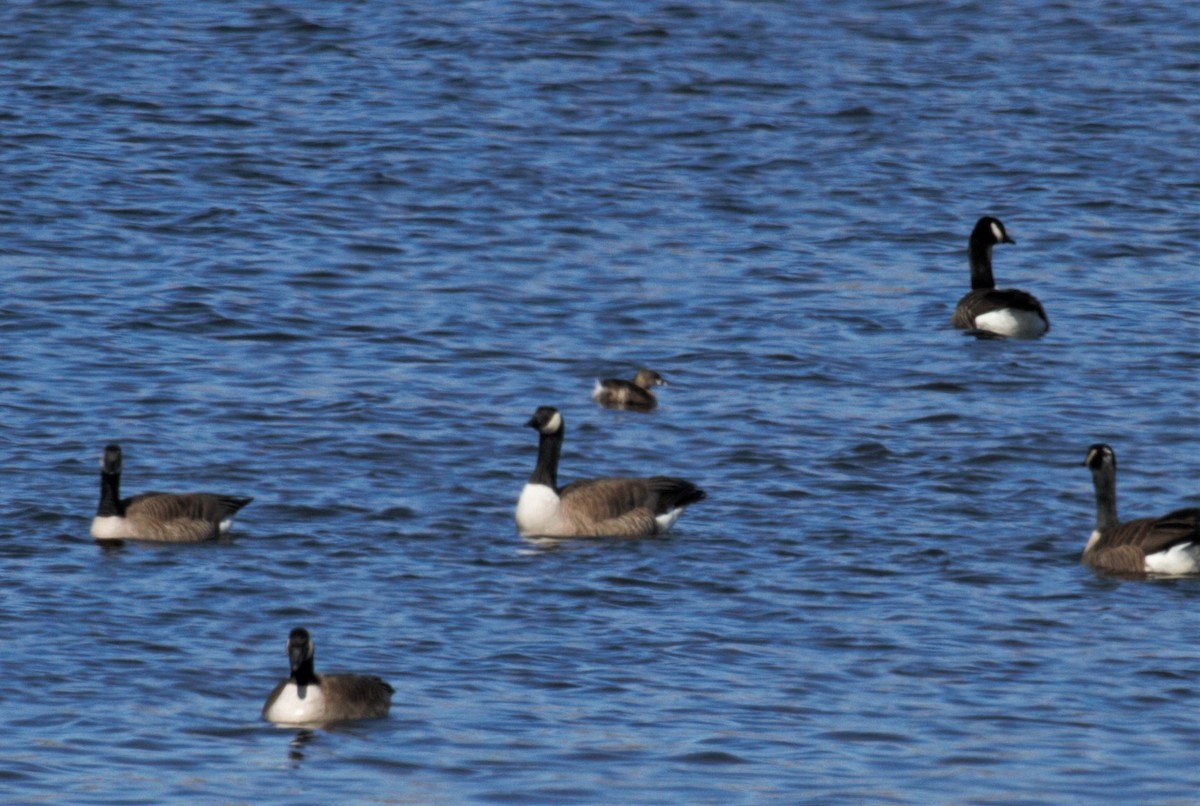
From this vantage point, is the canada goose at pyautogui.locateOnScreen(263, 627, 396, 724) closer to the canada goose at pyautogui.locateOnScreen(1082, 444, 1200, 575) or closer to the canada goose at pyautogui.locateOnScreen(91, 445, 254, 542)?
the canada goose at pyautogui.locateOnScreen(91, 445, 254, 542)

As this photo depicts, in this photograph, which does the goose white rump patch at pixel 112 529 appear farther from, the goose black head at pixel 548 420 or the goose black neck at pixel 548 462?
the goose black head at pixel 548 420

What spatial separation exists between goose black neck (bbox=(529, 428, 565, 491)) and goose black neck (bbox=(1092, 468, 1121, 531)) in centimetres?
430

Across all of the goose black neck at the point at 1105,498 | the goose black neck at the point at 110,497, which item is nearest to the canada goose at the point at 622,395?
the goose black neck at the point at 1105,498

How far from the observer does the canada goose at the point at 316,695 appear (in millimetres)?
12496

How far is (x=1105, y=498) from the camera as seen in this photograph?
17.1 meters

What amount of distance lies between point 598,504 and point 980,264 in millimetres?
10459

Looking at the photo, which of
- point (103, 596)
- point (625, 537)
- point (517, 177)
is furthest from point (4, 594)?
point (517, 177)

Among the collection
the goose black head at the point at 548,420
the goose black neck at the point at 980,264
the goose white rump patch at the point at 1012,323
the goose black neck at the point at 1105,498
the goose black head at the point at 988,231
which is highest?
the goose black head at the point at 988,231

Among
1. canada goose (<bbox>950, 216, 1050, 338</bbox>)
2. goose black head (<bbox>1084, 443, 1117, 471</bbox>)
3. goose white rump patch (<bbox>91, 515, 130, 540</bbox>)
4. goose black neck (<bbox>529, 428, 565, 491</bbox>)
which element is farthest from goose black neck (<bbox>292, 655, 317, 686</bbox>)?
canada goose (<bbox>950, 216, 1050, 338</bbox>)

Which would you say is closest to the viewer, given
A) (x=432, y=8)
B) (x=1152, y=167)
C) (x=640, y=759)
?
(x=640, y=759)

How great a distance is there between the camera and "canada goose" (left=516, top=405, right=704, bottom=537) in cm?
1748

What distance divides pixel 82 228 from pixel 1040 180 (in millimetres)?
14010

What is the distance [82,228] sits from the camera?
27828 millimetres

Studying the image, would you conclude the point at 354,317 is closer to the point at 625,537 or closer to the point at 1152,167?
the point at 625,537
